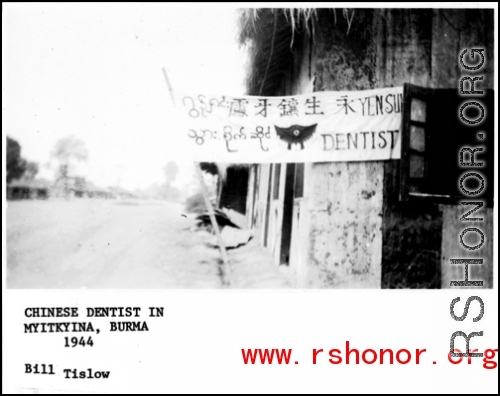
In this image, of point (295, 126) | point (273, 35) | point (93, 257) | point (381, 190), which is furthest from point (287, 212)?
point (93, 257)

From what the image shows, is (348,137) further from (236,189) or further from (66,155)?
(236,189)

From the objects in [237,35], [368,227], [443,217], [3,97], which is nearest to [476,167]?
[443,217]

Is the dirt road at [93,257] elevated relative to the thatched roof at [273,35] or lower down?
lower down

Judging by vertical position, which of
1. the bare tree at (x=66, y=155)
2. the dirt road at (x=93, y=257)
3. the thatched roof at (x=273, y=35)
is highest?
the thatched roof at (x=273, y=35)

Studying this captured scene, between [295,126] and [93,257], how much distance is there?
2.52 meters

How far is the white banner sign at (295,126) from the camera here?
346 cm

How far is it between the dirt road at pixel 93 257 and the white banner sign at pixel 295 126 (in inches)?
55.3

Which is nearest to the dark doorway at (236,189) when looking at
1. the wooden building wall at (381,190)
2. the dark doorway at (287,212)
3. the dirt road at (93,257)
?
the dirt road at (93,257)

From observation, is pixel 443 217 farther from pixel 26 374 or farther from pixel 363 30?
pixel 26 374

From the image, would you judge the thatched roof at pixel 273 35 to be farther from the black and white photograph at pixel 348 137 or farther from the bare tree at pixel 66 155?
the bare tree at pixel 66 155

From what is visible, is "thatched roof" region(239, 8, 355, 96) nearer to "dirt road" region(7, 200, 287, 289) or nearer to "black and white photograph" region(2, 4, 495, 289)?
"black and white photograph" region(2, 4, 495, 289)

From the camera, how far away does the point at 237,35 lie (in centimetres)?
385

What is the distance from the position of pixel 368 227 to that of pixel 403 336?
967 millimetres

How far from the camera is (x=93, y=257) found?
166 inches
